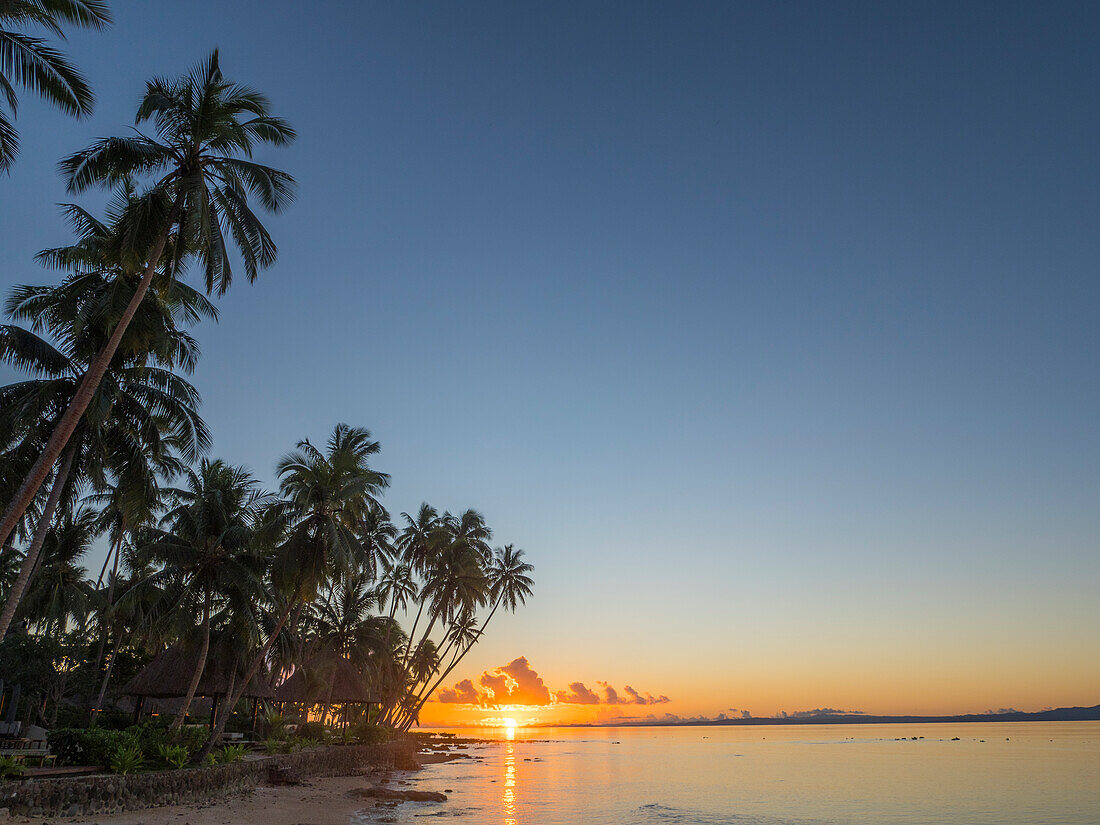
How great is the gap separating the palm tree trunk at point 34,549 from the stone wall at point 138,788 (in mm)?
3299

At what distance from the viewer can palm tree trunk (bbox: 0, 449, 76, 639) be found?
14.9 meters

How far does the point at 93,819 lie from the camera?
15.2m

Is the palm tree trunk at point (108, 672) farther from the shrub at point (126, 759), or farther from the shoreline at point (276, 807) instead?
the shrub at point (126, 759)

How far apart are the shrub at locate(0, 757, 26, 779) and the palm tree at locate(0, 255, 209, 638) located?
3926mm

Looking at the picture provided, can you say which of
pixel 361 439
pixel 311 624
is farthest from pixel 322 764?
pixel 361 439

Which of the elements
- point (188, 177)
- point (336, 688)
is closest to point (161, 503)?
point (188, 177)

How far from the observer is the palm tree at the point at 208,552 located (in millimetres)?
24781

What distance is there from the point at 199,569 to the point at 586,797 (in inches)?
924

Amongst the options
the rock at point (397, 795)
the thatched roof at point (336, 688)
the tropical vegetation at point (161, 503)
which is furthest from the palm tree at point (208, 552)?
→ the thatched roof at point (336, 688)

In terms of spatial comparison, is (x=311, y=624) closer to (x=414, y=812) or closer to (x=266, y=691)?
(x=266, y=691)

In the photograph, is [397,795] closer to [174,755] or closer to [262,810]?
[262,810]

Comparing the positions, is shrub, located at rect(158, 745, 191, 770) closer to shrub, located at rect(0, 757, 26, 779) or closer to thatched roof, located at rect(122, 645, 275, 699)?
shrub, located at rect(0, 757, 26, 779)

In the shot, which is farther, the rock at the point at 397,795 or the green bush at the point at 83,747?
the rock at the point at 397,795

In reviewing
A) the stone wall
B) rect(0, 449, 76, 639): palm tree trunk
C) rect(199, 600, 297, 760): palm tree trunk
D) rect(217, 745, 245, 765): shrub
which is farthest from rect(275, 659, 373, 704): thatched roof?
rect(0, 449, 76, 639): palm tree trunk
